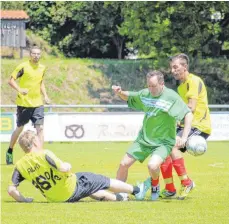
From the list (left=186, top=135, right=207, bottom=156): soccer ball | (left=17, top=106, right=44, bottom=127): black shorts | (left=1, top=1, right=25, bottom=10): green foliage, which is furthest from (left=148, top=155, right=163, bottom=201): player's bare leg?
(left=1, top=1, right=25, bottom=10): green foliage

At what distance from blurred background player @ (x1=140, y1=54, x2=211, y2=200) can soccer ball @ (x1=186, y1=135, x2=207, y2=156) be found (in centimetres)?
17

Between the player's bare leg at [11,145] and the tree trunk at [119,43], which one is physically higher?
the player's bare leg at [11,145]

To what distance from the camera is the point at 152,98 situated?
11.8 meters

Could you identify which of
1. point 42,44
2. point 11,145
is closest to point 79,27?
point 42,44

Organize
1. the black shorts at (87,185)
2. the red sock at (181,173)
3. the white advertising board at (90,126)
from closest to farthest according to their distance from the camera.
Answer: the black shorts at (87,185)
the red sock at (181,173)
the white advertising board at (90,126)

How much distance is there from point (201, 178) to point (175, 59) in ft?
10.9

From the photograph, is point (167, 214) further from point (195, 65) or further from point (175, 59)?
point (195, 65)

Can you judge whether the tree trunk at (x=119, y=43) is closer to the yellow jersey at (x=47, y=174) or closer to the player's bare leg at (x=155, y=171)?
the player's bare leg at (x=155, y=171)

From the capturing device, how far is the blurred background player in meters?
12.2

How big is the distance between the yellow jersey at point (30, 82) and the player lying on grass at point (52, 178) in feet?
21.5

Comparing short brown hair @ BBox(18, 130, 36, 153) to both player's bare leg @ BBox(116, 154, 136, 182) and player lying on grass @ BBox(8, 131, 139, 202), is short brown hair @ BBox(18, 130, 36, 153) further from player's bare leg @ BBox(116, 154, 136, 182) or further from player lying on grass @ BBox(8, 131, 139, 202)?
player's bare leg @ BBox(116, 154, 136, 182)

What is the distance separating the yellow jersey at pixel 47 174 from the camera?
10719 millimetres

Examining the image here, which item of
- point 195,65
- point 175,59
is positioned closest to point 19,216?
point 175,59

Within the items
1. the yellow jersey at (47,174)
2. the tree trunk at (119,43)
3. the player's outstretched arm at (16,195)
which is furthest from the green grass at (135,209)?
the tree trunk at (119,43)
